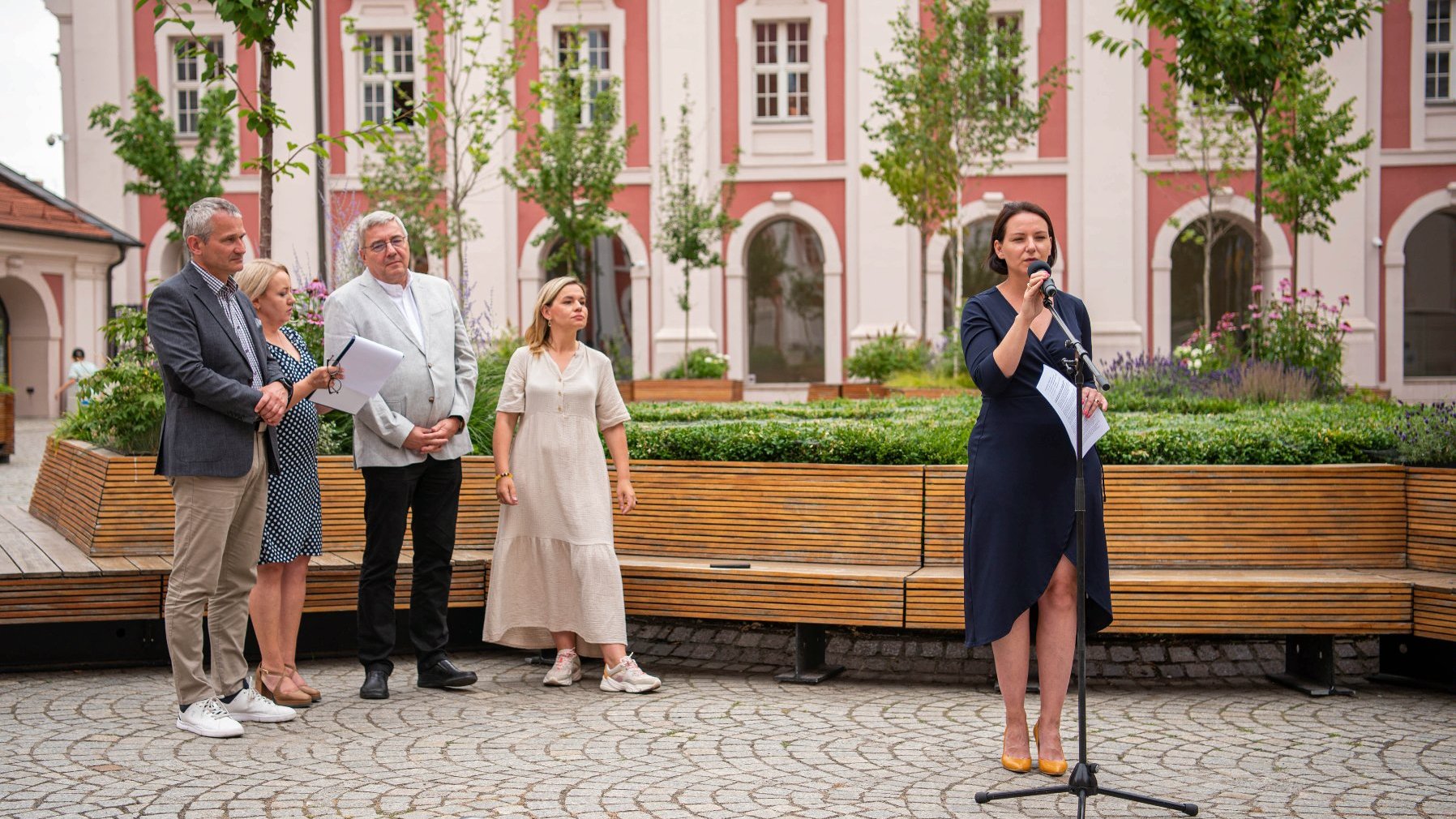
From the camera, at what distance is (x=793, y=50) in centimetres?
2859

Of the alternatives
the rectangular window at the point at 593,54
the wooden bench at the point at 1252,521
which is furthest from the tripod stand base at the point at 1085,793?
the rectangular window at the point at 593,54

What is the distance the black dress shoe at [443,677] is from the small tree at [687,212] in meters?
A: 19.9

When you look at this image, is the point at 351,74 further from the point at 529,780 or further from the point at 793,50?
the point at 529,780

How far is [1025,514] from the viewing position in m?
4.68

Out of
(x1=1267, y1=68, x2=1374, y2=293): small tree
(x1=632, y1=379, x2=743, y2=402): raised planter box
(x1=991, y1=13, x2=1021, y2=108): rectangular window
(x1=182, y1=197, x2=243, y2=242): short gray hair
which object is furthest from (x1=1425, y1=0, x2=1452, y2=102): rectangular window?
(x1=182, y1=197, x2=243, y2=242): short gray hair

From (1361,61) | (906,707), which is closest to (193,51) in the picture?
(906,707)

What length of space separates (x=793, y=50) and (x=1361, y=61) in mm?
10983

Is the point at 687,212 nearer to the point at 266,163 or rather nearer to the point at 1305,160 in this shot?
the point at 1305,160

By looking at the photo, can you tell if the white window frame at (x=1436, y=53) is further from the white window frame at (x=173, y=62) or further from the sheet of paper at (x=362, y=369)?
the sheet of paper at (x=362, y=369)

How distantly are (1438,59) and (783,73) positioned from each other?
12.8m

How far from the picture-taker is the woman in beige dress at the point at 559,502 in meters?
6.27

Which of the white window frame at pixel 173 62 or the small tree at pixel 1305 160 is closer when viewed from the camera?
the small tree at pixel 1305 160

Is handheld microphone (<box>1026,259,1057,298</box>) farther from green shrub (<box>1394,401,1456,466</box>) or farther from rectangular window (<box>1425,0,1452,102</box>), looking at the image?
rectangular window (<box>1425,0,1452,102</box>)

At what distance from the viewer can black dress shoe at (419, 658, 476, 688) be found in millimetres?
6191
